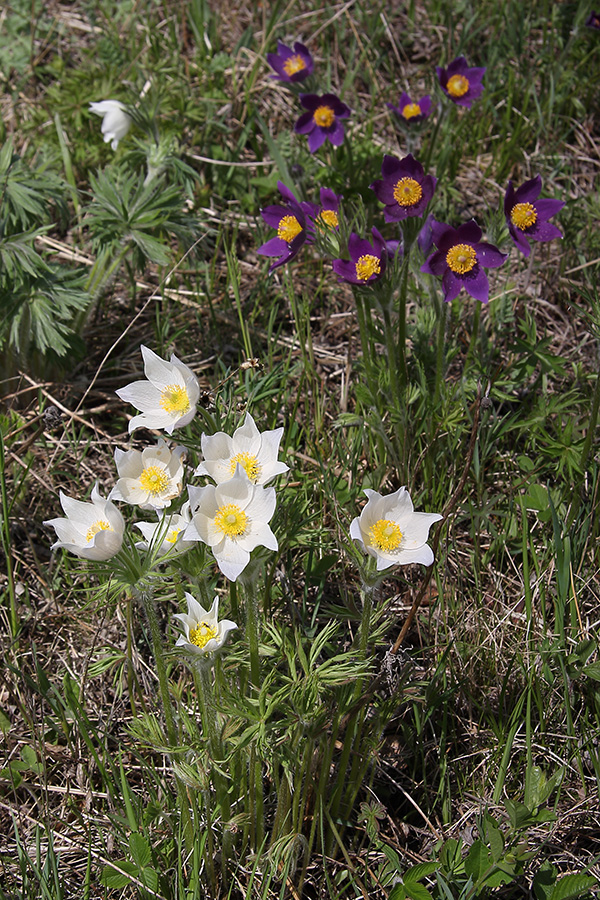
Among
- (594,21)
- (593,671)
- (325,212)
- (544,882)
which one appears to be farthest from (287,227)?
(594,21)

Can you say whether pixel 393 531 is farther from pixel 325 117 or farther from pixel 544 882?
pixel 325 117

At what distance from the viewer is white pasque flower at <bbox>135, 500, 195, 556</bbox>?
157 cm

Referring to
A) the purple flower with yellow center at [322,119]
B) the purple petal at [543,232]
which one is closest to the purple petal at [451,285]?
the purple petal at [543,232]

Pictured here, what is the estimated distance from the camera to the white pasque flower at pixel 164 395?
1660mm

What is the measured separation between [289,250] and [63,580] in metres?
1.29

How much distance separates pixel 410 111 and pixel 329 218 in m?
1.01

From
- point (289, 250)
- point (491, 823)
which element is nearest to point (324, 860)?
point (491, 823)

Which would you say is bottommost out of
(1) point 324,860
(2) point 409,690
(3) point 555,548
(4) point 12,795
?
(4) point 12,795

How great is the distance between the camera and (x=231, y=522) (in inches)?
58.5

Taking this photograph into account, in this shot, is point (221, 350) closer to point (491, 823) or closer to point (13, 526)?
point (13, 526)

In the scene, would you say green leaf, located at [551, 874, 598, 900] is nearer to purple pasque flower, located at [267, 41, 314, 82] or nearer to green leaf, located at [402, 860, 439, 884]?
green leaf, located at [402, 860, 439, 884]

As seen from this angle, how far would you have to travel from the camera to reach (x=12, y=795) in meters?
2.14

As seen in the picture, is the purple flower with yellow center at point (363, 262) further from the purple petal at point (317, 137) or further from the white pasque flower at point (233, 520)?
the purple petal at point (317, 137)

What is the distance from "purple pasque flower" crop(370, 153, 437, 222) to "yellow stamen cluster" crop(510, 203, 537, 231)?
29 centimetres
